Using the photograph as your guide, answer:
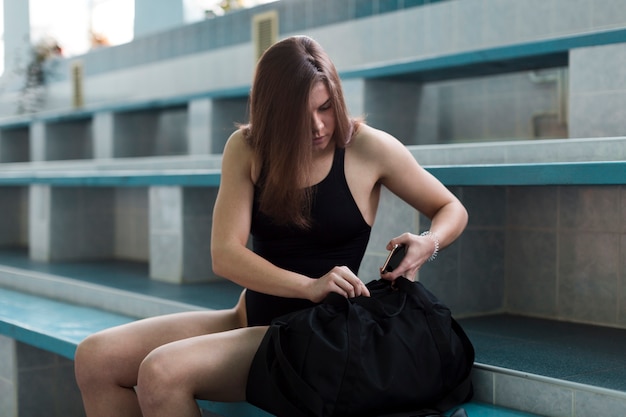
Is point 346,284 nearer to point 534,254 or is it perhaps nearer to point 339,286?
point 339,286

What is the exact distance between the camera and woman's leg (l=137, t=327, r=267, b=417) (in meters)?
1.56

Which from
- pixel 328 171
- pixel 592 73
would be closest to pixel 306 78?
pixel 328 171

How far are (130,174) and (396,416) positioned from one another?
106 inches

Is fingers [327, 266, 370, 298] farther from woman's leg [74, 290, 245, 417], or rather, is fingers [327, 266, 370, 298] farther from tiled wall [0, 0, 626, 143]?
tiled wall [0, 0, 626, 143]

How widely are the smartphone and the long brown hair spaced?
0.65 feet

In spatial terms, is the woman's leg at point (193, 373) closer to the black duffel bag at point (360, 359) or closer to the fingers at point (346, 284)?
the black duffel bag at point (360, 359)

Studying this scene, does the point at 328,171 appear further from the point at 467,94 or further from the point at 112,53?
the point at 112,53

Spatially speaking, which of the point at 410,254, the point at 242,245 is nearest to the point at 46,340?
the point at 242,245

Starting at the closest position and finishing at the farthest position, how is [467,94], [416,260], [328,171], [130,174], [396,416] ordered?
1. [396,416]
2. [416,260]
3. [328,171]
4. [130,174]
5. [467,94]

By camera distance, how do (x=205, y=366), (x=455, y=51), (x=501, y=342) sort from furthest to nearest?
(x=455, y=51) < (x=501, y=342) < (x=205, y=366)

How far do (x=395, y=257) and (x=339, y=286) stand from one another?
0.51ft

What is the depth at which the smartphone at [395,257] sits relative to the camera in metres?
1.66

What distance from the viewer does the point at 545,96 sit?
155 inches

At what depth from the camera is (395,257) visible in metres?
1.67
